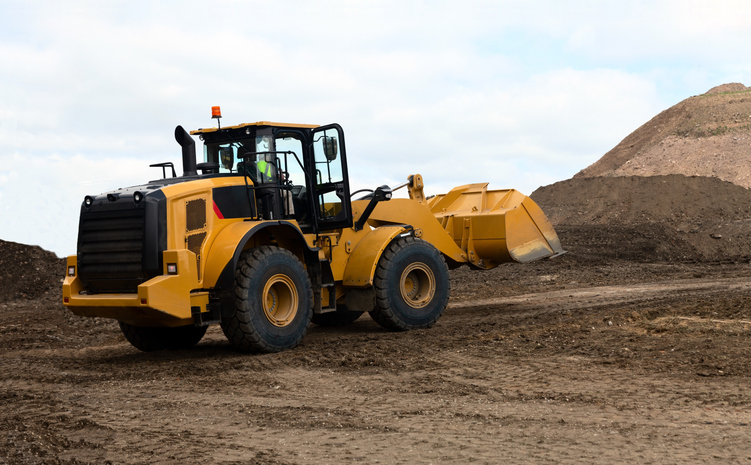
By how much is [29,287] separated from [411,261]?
40.0ft

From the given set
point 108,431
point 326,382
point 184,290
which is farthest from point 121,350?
point 108,431

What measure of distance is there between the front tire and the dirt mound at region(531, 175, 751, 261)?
16.4 meters

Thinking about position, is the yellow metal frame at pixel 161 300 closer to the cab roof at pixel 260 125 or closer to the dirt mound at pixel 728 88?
the cab roof at pixel 260 125

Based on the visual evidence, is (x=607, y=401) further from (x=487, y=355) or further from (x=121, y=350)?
(x=121, y=350)

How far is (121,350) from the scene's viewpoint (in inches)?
399

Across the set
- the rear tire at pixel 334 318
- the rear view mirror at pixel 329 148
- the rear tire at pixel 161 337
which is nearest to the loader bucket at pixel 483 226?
the rear view mirror at pixel 329 148

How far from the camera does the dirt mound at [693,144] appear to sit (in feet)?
139

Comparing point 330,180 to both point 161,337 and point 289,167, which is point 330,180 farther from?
point 161,337

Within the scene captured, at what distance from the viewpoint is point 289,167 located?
30.8 ft

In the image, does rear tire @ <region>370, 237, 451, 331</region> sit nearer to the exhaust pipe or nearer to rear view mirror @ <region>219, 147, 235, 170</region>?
rear view mirror @ <region>219, 147, 235, 170</region>

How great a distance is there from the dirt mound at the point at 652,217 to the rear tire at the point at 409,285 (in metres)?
14.2

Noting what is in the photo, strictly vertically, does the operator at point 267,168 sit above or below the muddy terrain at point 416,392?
above

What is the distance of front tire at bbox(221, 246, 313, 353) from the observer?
8.34 m

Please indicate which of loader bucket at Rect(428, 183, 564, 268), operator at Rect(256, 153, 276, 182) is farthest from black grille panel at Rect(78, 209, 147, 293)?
loader bucket at Rect(428, 183, 564, 268)
